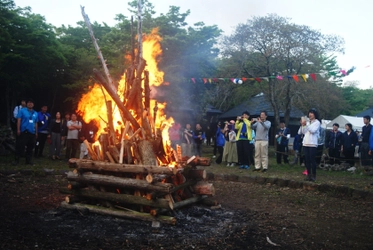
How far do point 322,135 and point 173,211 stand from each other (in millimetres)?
9108

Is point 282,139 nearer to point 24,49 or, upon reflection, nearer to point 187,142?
point 187,142

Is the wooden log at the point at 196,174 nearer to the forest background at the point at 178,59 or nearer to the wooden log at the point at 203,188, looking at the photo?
the wooden log at the point at 203,188

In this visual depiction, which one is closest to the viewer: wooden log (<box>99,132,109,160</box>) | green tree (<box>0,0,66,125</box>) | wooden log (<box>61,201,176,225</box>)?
wooden log (<box>61,201,176,225</box>)

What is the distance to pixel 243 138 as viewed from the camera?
1225cm

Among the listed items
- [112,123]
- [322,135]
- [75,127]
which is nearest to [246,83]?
[322,135]

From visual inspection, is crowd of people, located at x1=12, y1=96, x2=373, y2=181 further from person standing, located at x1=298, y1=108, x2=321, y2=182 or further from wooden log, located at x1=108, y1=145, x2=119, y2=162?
wooden log, located at x1=108, y1=145, x2=119, y2=162

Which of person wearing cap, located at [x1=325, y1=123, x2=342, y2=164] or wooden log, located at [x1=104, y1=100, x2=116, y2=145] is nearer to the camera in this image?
wooden log, located at [x1=104, y1=100, x2=116, y2=145]

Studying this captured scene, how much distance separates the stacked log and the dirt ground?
0.64 feet

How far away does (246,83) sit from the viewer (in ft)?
85.3

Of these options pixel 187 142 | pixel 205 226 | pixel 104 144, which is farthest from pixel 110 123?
pixel 187 142

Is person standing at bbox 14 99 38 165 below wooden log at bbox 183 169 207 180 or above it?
above

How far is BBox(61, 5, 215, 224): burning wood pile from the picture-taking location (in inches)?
216

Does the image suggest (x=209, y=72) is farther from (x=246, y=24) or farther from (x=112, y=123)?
(x=112, y=123)

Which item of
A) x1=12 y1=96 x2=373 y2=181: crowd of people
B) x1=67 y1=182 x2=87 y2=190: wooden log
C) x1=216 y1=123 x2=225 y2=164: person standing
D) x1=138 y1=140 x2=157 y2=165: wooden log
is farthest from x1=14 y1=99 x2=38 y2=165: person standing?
x1=216 y1=123 x2=225 y2=164: person standing
